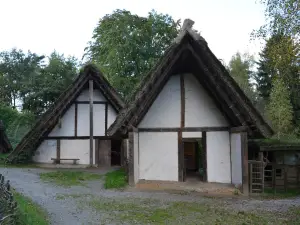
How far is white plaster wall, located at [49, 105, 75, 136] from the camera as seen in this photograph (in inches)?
756

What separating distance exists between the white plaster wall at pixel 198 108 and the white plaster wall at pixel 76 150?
9154 mm

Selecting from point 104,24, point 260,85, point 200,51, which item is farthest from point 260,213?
point 260,85

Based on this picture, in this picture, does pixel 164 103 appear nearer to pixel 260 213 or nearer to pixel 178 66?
pixel 178 66

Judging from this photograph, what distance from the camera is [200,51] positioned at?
36.2 ft

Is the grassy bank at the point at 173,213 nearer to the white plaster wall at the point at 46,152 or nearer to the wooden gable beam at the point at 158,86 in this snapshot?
the wooden gable beam at the point at 158,86

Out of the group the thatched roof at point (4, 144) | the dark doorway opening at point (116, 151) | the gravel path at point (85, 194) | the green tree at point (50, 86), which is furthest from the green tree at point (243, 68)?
the gravel path at point (85, 194)

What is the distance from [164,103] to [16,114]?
21.5 m

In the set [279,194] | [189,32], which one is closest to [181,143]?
[189,32]

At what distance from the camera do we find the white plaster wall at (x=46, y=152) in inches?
755

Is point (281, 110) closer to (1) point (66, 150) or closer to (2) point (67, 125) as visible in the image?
(2) point (67, 125)

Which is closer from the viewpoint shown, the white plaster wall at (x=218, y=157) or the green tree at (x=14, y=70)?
the white plaster wall at (x=218, y=157)

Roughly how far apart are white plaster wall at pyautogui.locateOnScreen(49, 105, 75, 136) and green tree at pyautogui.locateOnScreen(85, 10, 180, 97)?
12.0 metres

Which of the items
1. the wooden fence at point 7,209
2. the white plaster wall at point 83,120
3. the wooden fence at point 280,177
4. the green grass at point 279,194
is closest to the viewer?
the wooden fence at point 7,209

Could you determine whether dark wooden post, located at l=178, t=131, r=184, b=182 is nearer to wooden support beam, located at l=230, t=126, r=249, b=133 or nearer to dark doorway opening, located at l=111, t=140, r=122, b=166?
wooden support beam, located at l=230, t=126, r=249, b=133
